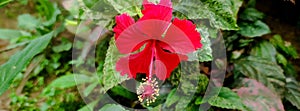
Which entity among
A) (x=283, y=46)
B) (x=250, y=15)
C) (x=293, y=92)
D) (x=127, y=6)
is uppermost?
(x=127, y=6)

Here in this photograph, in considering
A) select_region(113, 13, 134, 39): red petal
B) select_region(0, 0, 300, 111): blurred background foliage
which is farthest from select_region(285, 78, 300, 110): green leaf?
select_region(113, 13, 134, 39): red petal

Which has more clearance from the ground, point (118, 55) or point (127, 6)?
point (127, 6)

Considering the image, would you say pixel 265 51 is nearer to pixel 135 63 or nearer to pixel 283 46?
pixel 283 46

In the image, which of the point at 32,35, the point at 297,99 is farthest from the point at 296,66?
the point at 32,35

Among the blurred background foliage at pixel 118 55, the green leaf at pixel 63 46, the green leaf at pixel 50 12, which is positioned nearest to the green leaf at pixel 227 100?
the blurred background foliage at pixel 118 55

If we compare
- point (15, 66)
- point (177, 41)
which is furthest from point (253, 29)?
point (15, 66)

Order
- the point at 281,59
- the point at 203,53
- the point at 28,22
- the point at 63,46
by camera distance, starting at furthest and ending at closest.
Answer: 1. the point at 28,22
2. the point at 63,46
3. the point at 281,59
4. the point at 203,53

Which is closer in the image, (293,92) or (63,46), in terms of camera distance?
(293,92)
